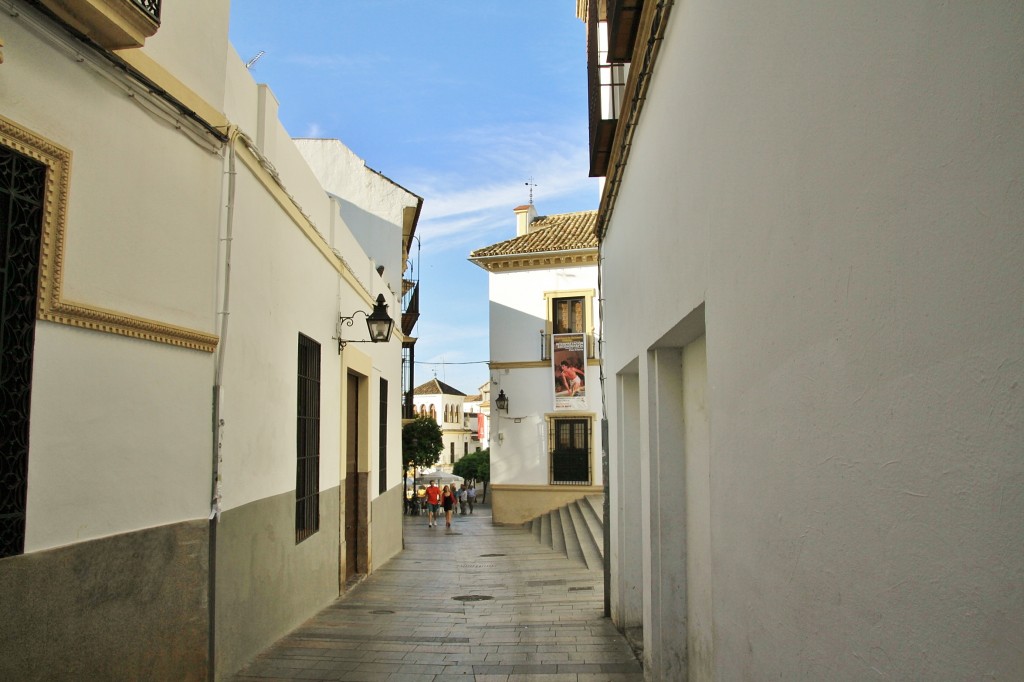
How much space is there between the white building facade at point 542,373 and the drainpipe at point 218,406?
18.4 metres

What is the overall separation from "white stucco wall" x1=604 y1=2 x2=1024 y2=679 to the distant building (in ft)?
226

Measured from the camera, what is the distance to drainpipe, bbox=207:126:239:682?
5.94 m

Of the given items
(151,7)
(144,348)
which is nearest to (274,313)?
(144,348)

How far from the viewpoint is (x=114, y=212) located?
486 centimetres

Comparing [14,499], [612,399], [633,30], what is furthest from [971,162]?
[612,399]

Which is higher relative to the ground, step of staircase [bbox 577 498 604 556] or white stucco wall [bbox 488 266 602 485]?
white stucco wall [bbox 488 266 602 485]

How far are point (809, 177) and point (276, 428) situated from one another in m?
6.53

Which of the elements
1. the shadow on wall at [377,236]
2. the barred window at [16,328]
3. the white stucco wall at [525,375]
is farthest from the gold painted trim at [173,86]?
the white stucco wall at [525,375]

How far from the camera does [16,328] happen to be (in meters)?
4.05

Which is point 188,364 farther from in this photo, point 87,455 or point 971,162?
point 971,162

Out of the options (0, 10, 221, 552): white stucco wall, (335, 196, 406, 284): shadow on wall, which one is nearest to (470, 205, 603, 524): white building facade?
(335, 196, 406, 284): shadow on wall

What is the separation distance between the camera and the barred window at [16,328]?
3943 mm

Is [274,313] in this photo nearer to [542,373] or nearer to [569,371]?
[569,371]

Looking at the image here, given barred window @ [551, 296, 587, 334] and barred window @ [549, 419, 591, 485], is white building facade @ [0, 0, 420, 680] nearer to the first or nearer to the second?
barred window @ [549, 419, 591, 485]
